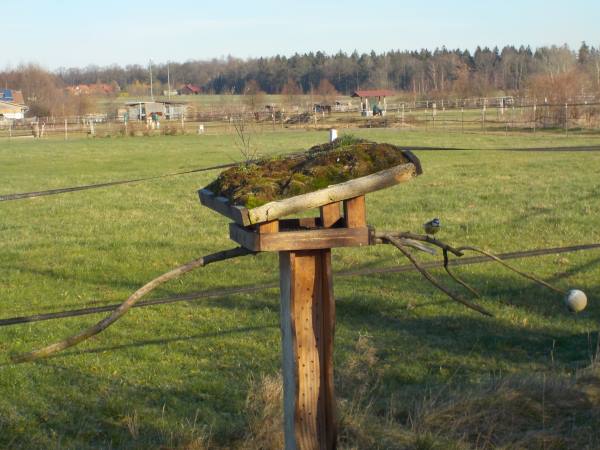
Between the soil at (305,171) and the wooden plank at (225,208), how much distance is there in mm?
29

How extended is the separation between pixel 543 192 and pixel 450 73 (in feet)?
390

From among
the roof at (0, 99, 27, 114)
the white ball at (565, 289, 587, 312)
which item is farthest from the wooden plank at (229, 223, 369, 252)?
the roof at (0, 99, 27, 114)

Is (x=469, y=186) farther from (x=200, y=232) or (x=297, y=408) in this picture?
(x=297, y=408)

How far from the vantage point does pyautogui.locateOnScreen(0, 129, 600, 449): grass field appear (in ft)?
15.3

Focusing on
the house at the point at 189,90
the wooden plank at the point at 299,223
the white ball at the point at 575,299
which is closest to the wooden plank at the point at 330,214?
the wooden plank at the point at 299,223

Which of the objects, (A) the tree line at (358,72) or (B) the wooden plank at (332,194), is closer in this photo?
(B) the wooden plank at (332,194)

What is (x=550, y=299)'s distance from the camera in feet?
28.7

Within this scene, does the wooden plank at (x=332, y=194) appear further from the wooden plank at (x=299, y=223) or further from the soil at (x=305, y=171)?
the wooden plank at (x=299, y=223)

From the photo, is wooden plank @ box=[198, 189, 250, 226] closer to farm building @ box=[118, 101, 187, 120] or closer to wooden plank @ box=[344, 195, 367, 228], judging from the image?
wooden plank @ box=[344, 195, 367, 228]

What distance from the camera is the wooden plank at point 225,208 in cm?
303

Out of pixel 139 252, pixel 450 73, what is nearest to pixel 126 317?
pixel 139 252

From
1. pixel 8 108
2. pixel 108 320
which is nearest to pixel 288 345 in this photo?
pixel 108 320

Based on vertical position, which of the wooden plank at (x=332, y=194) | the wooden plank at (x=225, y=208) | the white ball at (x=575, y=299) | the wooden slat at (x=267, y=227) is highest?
the wooden plank at (x=332, y=194)

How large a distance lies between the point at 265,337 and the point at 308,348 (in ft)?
14.7
